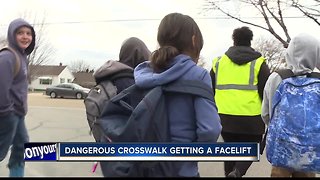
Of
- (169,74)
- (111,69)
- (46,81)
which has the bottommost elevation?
(46,81)

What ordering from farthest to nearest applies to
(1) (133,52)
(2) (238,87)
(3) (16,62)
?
1. (2) (238,87)
2. (3) (16,62)
3. (1) (133,52)

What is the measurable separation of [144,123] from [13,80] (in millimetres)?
2037

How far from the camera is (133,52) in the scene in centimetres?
298

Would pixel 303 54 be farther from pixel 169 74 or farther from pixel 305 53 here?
pixel 169 74

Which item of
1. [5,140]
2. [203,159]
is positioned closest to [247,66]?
[203,159]

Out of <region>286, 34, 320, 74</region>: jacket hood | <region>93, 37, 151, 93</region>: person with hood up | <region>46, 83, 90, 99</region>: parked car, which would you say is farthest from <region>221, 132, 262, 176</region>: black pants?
<region>46, 83, 90, 99</region>: parked car

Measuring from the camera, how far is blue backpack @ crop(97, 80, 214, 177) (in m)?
1.96

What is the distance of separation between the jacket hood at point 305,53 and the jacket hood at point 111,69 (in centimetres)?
119

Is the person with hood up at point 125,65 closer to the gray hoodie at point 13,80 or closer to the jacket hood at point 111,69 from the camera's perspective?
the jacket hood at point 111,69

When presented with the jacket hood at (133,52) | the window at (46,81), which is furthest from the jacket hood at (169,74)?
the window at (46,81)

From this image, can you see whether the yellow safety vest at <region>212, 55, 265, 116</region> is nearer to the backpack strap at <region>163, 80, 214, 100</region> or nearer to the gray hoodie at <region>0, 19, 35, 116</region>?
the backpack strap at <region>163, 80, 214, 100</region>

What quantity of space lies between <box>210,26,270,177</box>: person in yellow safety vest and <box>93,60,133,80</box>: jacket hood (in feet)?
4.38

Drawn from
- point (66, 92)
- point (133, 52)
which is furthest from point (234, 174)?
point (66, 92)

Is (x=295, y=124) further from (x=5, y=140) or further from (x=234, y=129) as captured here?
(x=5, y=140)
